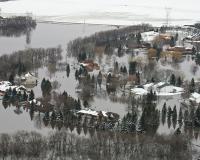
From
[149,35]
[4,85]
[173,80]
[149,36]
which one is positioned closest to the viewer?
[4,85]

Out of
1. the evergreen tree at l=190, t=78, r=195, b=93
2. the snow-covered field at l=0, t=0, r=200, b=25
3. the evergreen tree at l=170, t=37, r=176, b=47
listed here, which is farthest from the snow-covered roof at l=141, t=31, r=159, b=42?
the evergreen tree at l=190, t=78, r=195, b=93

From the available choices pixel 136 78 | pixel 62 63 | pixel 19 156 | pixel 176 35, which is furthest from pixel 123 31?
pixel 19 156

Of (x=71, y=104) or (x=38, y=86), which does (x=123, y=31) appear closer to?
(x=38, y=86)

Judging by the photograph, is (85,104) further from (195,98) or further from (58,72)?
(58,72)

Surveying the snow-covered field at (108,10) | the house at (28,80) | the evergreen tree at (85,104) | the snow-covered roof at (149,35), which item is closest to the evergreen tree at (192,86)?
the evergreen tree at (85,104)

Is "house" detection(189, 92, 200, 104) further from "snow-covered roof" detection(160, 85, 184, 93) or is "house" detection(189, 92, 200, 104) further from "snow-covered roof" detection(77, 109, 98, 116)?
"snow-covered roof" detection(77, 109, 98, 116)

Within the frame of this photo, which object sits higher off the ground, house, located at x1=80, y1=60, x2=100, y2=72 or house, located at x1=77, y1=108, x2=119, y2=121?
house, located at x1=80, y1=60, x2=100, y2=72

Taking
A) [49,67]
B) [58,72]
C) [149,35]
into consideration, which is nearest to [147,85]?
[58,72]

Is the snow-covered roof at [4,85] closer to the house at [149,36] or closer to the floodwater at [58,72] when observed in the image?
the floodwater at [58,72]

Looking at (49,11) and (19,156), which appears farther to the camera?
(49,11)
